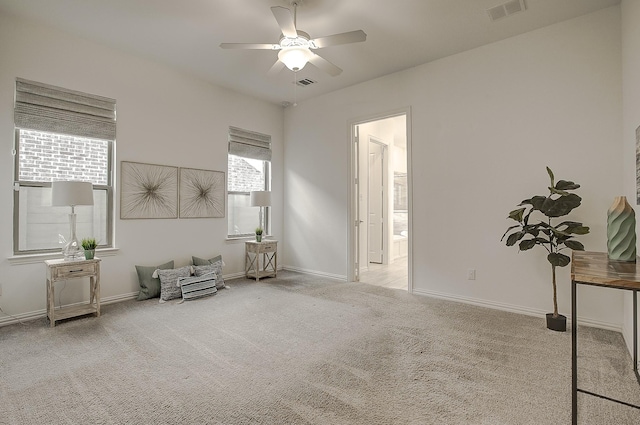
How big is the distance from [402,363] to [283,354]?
3.02ft

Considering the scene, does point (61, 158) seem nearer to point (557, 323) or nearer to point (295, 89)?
point (295, 89)

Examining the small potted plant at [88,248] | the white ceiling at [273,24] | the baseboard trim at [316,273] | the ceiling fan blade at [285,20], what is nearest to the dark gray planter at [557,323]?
the baseboard trim at [316,273]

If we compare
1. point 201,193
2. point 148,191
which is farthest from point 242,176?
point 148,191

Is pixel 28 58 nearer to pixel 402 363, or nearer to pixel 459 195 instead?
pixel 402 363

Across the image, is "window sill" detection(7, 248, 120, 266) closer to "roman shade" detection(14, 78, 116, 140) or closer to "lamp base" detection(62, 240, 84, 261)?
"lamp base" detection(62, 240, 84, 261)

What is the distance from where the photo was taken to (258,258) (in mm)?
5078

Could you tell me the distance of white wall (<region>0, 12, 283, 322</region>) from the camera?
10.3 ft

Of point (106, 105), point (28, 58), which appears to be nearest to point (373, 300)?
point (106, 105)

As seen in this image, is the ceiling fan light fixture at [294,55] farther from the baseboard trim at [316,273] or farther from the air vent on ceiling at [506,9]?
the baseboard trim at [316,273]

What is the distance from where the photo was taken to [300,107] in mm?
5613

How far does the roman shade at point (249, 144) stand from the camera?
5.12 m

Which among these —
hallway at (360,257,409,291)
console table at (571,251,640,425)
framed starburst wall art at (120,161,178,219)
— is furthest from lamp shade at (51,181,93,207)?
console table at (571,251,640,425)

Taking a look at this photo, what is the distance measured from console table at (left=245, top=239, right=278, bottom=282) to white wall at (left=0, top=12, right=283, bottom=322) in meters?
0.18

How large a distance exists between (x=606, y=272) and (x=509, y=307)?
7.54 feet
